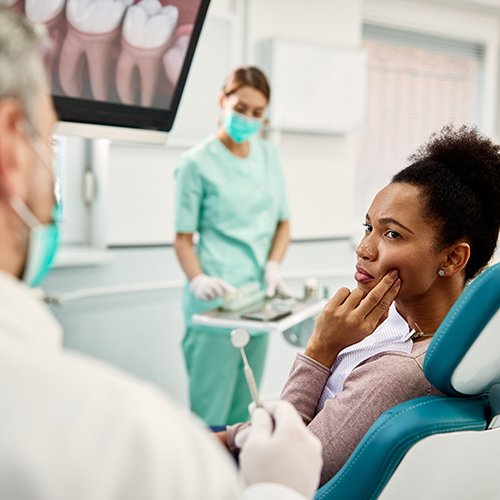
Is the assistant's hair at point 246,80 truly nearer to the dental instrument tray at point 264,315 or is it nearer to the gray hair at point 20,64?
the dental instrument tray at point 264,315

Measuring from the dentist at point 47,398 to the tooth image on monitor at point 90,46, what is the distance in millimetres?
757

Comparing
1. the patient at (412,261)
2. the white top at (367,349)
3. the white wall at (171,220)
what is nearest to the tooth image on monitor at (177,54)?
the patient at (412,261)

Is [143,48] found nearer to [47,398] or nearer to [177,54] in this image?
[177,54]

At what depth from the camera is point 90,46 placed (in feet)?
4.84

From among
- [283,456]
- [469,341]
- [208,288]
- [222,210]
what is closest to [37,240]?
[283,456]

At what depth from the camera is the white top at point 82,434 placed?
0.56m

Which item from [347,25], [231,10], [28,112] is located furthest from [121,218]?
[28,112]

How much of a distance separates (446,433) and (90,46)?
0.96 metres

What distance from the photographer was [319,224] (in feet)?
12.0

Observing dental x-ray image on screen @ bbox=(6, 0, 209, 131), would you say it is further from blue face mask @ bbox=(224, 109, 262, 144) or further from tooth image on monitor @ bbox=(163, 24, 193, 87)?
blue face mask @ bbox=(224, 109, 262, 144)

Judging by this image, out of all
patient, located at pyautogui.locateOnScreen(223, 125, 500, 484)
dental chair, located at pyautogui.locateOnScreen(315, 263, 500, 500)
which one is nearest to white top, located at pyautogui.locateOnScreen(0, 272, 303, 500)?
dental chair, located at pyautogui.locateOnScreen(315, 263, 500, 500)

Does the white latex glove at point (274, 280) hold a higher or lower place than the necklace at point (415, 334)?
lower

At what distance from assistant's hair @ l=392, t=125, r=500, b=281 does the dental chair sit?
0.32m

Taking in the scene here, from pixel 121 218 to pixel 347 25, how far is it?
4.77 ft
